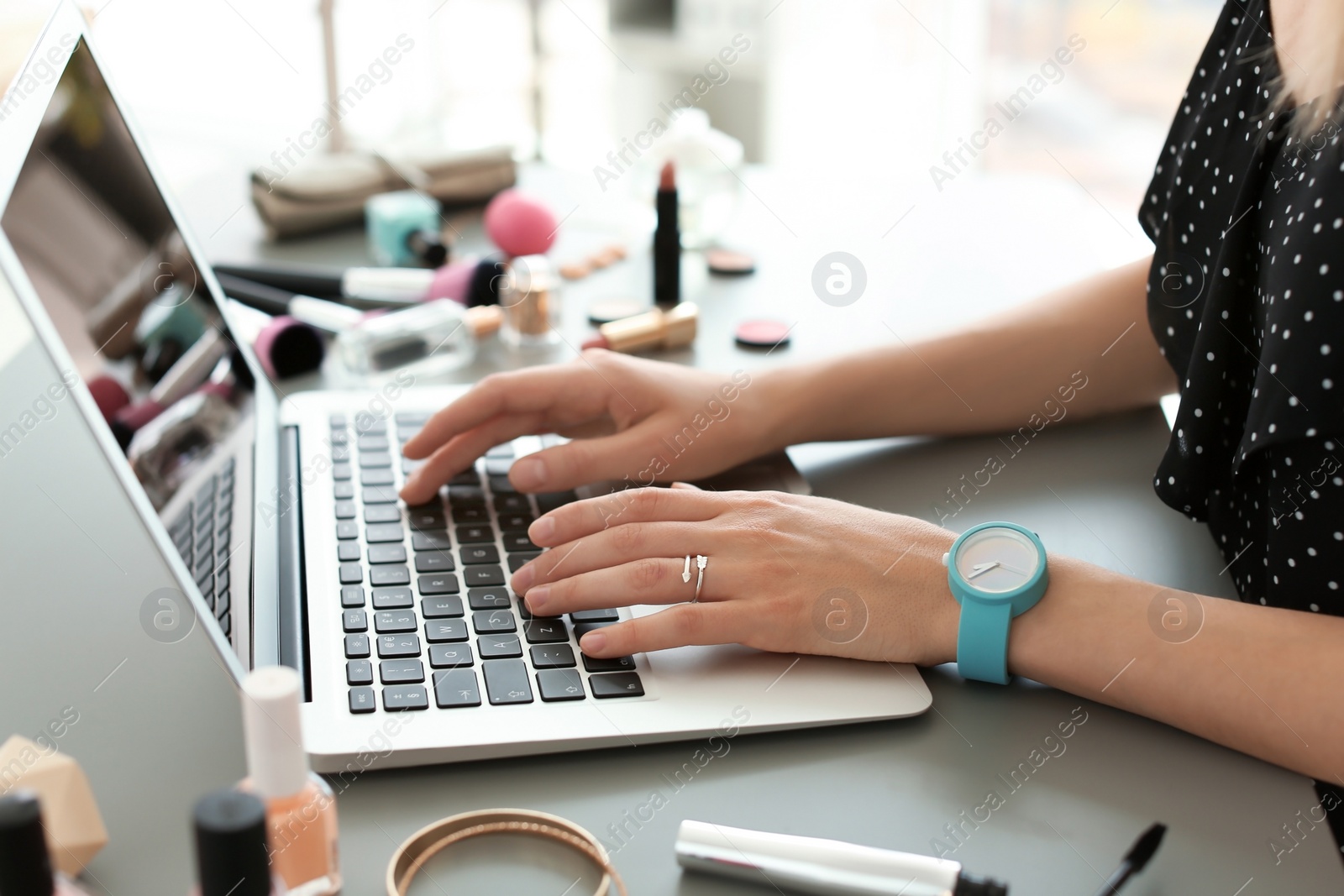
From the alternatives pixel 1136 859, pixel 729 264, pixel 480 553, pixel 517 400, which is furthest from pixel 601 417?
pixel 1136 859

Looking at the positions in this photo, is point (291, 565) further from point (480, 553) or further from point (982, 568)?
point (982, 568)

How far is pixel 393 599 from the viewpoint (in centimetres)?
Result: 70

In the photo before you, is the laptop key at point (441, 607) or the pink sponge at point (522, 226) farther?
the pink sponge at point (522, 226)

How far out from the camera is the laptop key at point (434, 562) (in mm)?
734

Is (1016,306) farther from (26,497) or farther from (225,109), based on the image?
(225,109)

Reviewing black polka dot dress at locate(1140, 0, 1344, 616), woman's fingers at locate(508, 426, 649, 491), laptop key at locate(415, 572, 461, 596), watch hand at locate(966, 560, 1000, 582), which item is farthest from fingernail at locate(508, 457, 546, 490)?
black polka dot dress at locate(1140, 0, 1344, 616)

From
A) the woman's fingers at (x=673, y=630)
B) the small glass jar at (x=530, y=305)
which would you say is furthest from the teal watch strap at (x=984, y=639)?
the small glass jar at (x=530, y=305)

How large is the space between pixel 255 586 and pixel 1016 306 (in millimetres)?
655

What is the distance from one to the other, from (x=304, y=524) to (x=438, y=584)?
130 mm

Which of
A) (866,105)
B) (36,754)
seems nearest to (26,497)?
(36,754)

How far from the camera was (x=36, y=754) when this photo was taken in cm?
53

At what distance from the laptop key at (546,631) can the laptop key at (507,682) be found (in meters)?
0.02

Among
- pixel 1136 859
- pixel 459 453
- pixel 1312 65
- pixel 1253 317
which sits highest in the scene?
pixel 1312 65

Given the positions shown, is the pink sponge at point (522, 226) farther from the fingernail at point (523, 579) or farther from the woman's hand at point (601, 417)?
the fingernail at point (523, 579)
